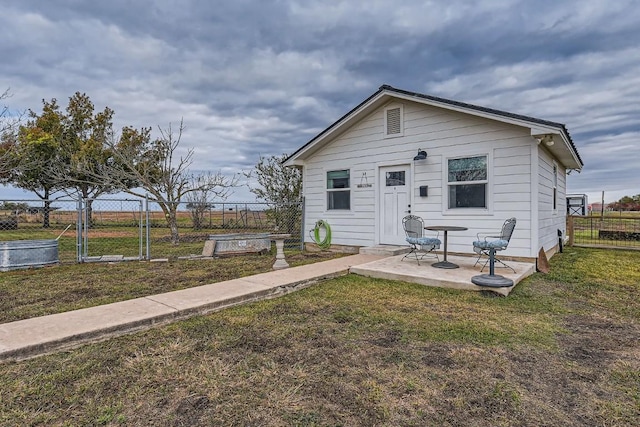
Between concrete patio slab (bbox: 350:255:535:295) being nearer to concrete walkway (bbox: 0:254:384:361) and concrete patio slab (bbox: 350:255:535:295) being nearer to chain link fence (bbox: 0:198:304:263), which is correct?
concrete walkway (bbox: 0:254:384:361)

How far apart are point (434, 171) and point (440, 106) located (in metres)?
1.38

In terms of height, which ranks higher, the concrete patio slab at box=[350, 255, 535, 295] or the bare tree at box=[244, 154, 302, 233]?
the bare tree at box=[244, 154, 302, 233]

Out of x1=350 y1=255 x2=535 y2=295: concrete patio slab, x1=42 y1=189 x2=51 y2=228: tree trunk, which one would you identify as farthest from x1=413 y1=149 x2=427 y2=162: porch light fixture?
x1=42 y1=189 x2=51 y2=228: tree trunk

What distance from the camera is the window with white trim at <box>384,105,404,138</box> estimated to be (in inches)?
304

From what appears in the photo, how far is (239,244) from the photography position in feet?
26.5

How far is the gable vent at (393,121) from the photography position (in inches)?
306

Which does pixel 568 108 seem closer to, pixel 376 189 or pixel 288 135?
pixel 376 189

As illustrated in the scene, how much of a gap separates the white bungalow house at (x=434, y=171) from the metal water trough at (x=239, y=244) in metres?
1.69

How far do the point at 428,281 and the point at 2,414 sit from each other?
4.69m

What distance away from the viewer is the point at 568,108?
13.2 metres

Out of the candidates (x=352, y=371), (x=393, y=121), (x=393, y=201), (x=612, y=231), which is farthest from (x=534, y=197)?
(x=612, y=231)

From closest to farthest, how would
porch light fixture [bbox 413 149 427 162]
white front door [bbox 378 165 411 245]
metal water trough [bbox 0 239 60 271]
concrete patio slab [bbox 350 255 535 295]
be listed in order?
concrete patio slab [bbox 350 255 535 295], metal water trough [bbox 0 239 60 271], porch light fixture [bbox 413 149 427 162], white front door [bbox 378 165 411 245]

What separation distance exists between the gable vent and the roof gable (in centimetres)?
29

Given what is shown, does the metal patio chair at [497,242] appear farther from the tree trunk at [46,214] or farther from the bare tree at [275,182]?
the tree trunk at [46,214]
